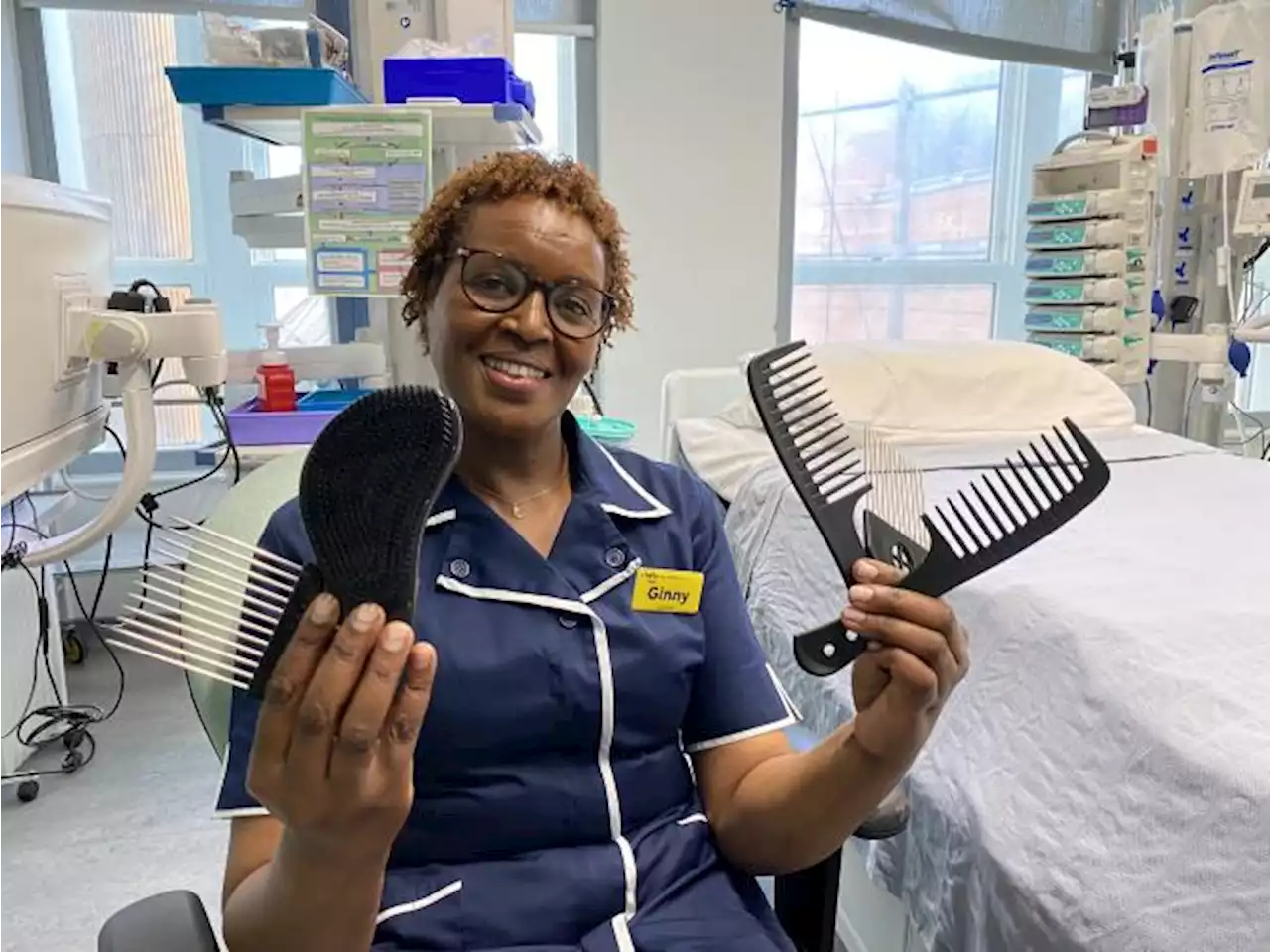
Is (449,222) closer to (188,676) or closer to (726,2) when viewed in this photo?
(188,676)

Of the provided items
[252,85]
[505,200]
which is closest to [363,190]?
[252,85]

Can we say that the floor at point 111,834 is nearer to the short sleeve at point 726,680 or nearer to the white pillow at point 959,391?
the short sleeve at point 726,680

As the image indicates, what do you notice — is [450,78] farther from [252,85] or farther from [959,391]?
[959,391]

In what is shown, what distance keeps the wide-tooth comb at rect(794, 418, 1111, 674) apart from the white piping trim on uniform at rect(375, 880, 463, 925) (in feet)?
1.26

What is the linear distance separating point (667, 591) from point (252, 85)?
3.63 feet

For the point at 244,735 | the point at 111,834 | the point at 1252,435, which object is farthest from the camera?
the point at 1252,435

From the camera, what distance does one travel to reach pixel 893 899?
1510mm

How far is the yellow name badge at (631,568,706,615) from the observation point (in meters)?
1.00

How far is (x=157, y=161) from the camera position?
310 cm

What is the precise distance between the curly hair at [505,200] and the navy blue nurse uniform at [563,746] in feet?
0.74

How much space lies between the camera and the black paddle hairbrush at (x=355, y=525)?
1.98 feet

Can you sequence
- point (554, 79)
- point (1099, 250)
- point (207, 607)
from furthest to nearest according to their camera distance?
point (554, 79) → point (1099, 250) → point (207, 607)

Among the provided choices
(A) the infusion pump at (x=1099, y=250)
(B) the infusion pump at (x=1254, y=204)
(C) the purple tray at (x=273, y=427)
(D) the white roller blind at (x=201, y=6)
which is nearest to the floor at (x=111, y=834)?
(C) the purple tray at (x=273, y=427)

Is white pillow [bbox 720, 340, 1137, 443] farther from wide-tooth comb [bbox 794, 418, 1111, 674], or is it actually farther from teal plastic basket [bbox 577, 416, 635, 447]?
wide-tooth comb [bbox 794, 418, 1111, 674]
